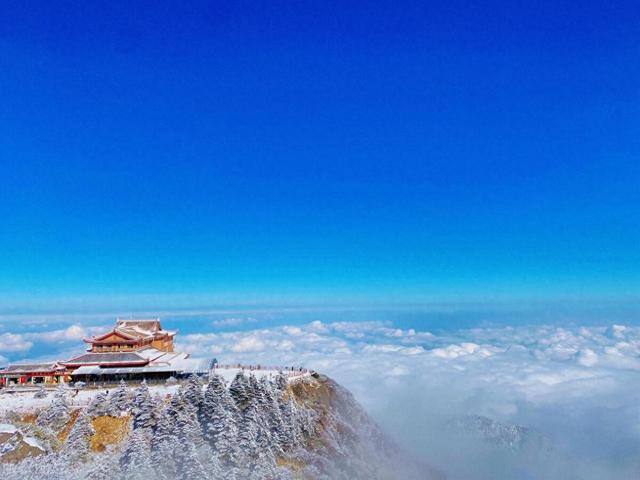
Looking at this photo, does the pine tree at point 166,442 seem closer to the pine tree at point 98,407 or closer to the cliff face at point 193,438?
the cliff face at point 193,438

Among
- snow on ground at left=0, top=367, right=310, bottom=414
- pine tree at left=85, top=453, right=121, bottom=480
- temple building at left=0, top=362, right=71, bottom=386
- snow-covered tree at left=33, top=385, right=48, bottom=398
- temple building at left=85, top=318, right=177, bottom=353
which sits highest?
temple building at left=85, top=318, right=177, bottom=353

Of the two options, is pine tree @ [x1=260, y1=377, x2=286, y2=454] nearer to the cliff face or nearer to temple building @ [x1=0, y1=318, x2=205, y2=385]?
the cliff face

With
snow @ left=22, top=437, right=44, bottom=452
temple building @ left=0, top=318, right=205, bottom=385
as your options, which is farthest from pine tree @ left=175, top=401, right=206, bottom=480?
snow @ left=22, top=437, right=44, bottom=452

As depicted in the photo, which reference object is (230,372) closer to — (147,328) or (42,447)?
(147,328)

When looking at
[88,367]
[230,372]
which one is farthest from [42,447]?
[230,372]

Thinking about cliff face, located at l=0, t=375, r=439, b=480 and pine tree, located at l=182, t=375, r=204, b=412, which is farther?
pine tree, located at l=182, t=375, r=204, b=412

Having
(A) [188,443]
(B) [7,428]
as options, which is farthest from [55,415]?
(A) [188,443]

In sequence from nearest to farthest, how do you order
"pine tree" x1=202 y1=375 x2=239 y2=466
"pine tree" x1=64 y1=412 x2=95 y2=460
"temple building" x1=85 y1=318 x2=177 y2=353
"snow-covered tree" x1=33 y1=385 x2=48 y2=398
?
"pine tree" x1=64 y1=412 x2=95 y2=460
"pine tree" x1=202 y1=375 x2=239 y2=466
"snow-covered tree" x1=33 y1=385 x2=48 y2=398
"temple building" x1=85 y1=318 x2=177 y2=353

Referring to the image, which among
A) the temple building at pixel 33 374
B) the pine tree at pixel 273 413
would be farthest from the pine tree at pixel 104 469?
the temple building at pixel 33 374
